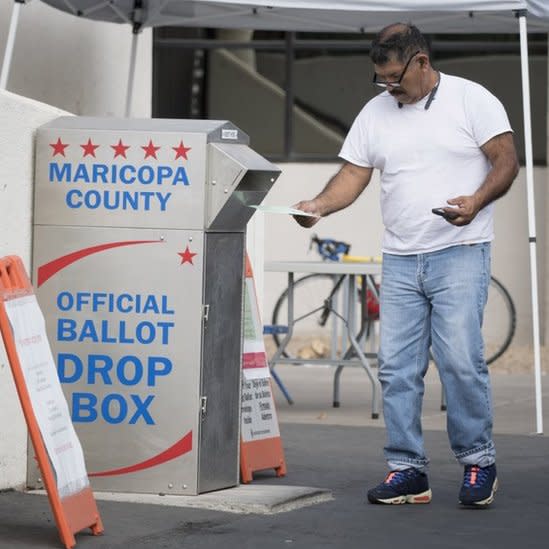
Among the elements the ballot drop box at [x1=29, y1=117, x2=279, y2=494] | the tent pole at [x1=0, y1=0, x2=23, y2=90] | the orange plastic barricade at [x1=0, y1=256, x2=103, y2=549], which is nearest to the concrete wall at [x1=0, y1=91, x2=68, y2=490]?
the ballot drop box at [x1=29, y1=117, x2=279, y2=494]

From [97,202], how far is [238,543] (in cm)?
158

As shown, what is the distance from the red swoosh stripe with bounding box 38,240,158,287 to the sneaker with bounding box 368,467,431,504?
4.25 feet

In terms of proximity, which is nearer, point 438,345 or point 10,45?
point 438,345

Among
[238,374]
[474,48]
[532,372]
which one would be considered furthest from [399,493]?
[474,48]

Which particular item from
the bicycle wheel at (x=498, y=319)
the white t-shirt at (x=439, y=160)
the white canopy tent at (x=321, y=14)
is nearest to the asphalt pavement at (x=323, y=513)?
the white t-shirt at (x=439, y=160)

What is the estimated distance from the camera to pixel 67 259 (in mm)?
6555

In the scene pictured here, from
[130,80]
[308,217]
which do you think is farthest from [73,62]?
[308,217]

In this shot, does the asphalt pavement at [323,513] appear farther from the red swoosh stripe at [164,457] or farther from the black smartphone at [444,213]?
the black smartphone at [444,213]

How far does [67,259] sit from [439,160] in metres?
1.49

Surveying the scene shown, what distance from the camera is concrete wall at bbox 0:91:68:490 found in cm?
642

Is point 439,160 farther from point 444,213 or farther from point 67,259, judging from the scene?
point 67,259

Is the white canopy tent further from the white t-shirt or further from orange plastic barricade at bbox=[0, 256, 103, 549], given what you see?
orange plastic barricade at bbox=[0, 256, 103, 549]

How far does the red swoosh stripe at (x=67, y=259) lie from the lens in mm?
6492

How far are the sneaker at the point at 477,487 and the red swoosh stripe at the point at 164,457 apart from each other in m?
1.07
